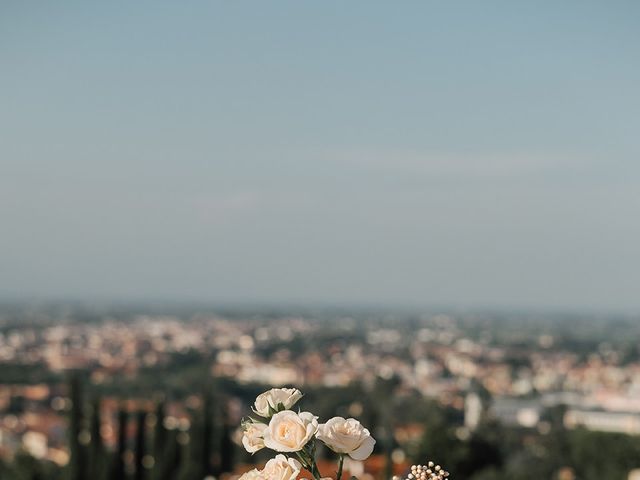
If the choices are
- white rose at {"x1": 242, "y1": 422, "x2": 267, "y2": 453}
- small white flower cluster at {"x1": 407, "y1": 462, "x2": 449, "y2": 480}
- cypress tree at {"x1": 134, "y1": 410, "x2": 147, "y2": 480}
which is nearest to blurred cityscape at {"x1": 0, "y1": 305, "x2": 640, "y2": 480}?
cypress tree at {"x1": 134, "y1": 410, "x2": 147, "y2": 480}

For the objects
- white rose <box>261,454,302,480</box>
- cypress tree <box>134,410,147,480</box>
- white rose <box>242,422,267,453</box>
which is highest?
white rose <box>242,422,267,453</box>

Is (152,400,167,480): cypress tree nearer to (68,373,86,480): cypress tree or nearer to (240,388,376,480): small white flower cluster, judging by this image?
(68,373,86,480): cypress tree

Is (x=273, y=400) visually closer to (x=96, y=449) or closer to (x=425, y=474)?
(x=425, y=474)

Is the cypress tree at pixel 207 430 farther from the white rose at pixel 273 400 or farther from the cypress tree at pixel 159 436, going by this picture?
the white rose at pixel 273 400

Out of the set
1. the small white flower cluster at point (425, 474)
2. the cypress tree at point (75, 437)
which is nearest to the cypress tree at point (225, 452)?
the cypress tree at point (75, 437)

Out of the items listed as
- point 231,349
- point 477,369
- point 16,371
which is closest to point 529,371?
Answer: point 477,369

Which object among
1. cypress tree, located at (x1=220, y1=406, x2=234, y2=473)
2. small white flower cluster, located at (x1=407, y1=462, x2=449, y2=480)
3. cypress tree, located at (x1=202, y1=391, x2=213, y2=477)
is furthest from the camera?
cypress tree, located at (x1=220, y1=406, x2=234, y2=473)

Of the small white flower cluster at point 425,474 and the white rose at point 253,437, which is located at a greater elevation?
the white rose at point 253,437
